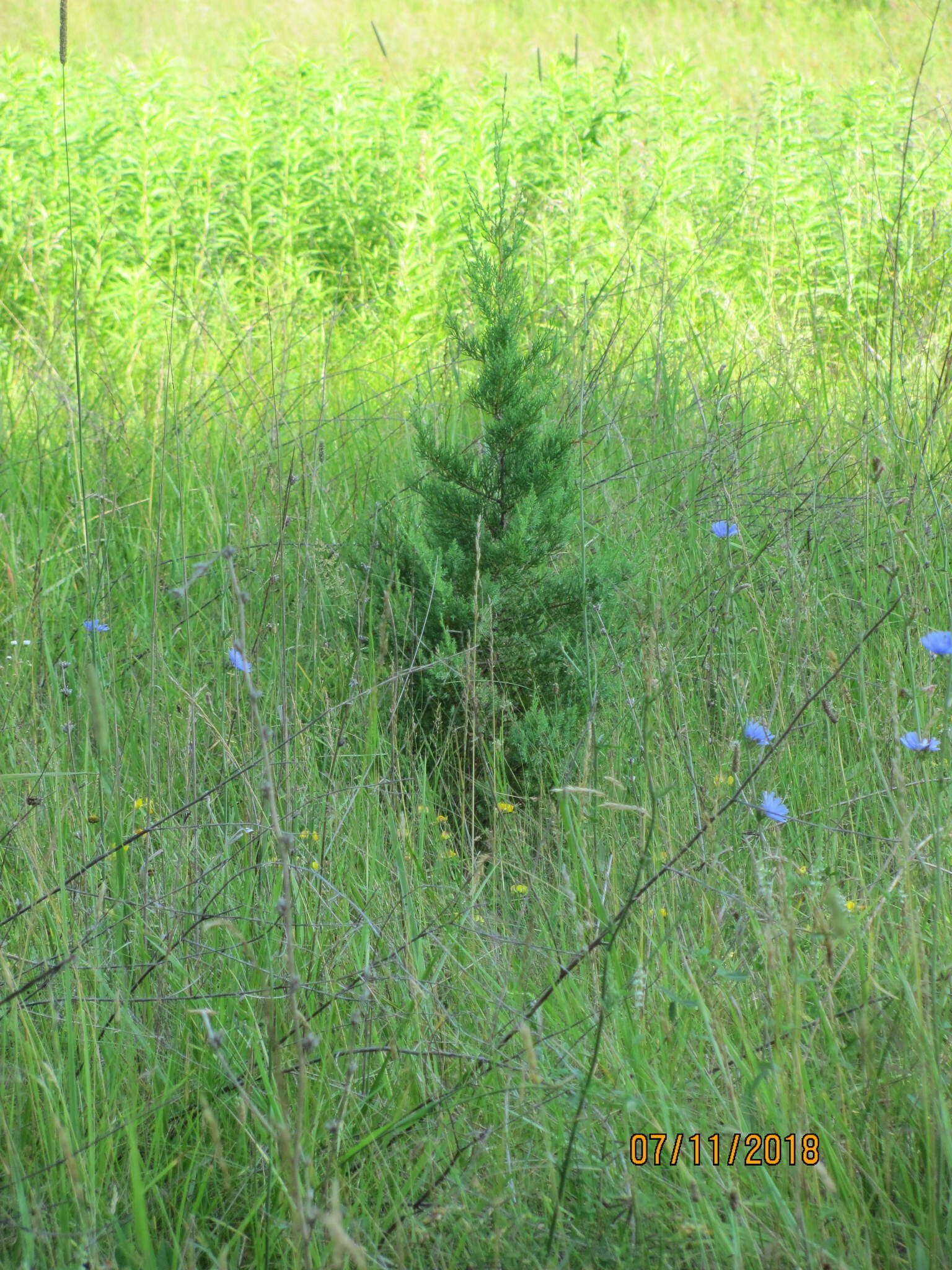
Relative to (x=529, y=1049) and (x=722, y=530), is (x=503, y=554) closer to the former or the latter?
(x=722, y=530)

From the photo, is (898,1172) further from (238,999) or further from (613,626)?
(613,626)

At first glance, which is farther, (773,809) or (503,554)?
(503,554)

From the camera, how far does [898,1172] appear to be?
1.10 meters

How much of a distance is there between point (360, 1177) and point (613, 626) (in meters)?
1.45

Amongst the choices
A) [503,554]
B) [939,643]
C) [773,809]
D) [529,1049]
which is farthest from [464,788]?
[529,1049]

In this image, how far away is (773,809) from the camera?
153cm

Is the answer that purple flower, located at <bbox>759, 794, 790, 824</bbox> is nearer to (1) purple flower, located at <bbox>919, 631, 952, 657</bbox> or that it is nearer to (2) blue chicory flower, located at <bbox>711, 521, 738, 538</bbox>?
(1) purple flower, located at <bbox>919, 631, 952, 657</bbox>

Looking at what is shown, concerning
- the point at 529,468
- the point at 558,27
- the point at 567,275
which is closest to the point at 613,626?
the point at 529,468

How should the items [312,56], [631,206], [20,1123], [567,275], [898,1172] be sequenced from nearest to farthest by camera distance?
[898,1172] → [20,1123] → [567,275] → [631,206] → [312,56]

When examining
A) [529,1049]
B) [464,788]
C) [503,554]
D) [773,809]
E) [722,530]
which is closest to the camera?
[529,1049]

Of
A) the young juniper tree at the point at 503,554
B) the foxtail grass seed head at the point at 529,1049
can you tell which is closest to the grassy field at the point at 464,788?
the foxtail grass seed head at the point at 529,1049

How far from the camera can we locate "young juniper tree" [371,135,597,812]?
2281 millimetres

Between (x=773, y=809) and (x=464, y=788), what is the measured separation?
2.56 feet

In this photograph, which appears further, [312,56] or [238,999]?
[312,56]
